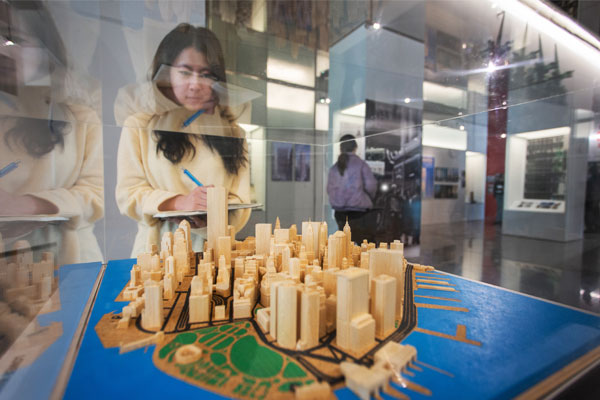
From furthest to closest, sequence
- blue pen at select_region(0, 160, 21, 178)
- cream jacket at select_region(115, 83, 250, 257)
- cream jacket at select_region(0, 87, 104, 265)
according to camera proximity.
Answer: cream jacket at select_region(115, 83, 250, 257) → cream jacket at select_region(0, 87, 104, 265) → blue pen at select_region(0, 160, 21, 178)

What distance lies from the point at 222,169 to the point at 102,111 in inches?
53.3

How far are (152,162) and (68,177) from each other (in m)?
0.76

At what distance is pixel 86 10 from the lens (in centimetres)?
266

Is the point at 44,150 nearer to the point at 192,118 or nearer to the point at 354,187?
the point at 192,118

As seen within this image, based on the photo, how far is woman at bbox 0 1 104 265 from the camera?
6.06ft

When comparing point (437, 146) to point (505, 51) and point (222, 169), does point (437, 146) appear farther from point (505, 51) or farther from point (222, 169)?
point (222, 169)

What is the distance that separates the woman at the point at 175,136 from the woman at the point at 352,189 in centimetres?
141

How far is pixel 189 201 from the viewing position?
10.6ft

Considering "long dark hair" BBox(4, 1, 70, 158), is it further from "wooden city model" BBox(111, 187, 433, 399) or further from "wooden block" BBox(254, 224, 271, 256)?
"wooden block" BBox(254, 224, 271, 256)

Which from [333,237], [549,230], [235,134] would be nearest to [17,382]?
[333,237]

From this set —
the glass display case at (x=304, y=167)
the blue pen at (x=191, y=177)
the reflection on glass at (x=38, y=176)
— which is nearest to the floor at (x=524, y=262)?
the glass display case at (x=304, y=167)

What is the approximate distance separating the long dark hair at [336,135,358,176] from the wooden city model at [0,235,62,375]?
308cm

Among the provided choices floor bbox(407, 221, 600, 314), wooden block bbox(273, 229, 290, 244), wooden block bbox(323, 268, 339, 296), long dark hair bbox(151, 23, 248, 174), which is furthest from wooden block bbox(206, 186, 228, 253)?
floor bbox(407, 221, 600, 314)

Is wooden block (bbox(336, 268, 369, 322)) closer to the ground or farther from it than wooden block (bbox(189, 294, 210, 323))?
farther from it
